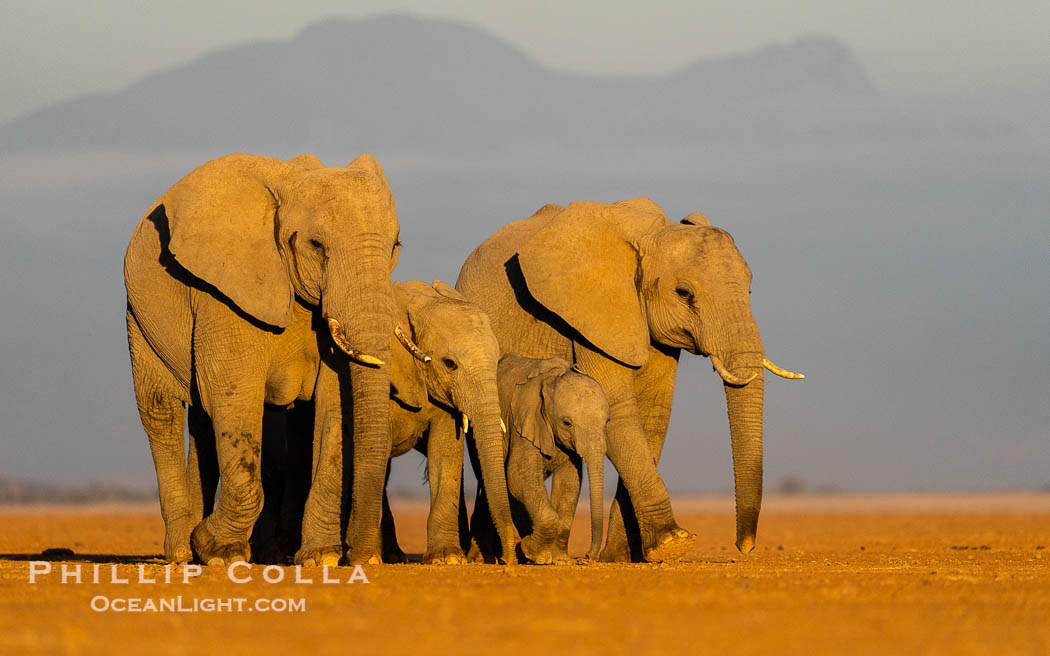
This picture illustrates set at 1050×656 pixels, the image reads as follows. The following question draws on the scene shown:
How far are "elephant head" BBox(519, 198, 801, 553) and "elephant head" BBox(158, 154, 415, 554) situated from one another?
8.04ft

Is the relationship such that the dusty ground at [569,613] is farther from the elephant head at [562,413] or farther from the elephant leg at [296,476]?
the elephant leg at [296,476]

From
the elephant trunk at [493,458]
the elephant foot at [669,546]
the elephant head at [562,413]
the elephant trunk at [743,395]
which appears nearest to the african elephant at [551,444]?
the elephant head at [562,413]

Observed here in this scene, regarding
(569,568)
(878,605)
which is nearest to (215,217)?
(569,568)

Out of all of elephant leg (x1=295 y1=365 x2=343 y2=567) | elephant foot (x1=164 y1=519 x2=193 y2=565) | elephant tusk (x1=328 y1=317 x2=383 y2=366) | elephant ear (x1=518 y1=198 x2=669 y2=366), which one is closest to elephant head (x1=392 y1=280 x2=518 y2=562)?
elephant leg (x1=295 y1=365 x2=343 y2=567)

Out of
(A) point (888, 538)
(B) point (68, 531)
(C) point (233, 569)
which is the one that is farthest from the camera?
(B) point (68, 531)

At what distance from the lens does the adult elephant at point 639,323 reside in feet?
53.2

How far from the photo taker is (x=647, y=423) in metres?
17.5

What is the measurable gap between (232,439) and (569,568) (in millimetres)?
3317

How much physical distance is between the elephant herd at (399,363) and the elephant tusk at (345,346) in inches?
0.8

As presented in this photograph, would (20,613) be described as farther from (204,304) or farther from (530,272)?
(530,272)

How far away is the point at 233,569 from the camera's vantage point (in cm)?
1378

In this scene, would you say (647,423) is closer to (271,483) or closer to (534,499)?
(534,499)

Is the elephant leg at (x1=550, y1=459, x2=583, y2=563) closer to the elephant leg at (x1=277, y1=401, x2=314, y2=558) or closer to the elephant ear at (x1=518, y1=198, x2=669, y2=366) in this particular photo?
the elephant ear at (x1=518, y1=198, x2=669, y2=366)

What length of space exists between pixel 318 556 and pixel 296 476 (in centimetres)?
322
